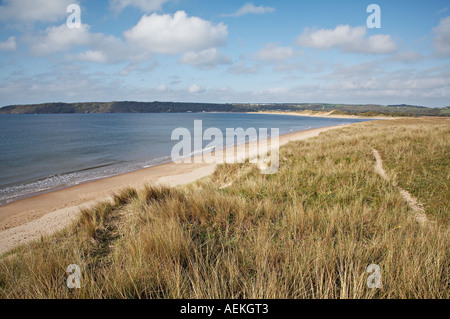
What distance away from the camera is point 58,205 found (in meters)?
11.2

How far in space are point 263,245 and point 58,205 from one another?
1249 cm

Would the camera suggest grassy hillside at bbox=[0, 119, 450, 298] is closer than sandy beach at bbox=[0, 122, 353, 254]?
Yes

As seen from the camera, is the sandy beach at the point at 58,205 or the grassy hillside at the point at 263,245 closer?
the grassy hillside at the point at 263,245

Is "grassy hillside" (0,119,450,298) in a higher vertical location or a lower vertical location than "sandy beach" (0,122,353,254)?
higher

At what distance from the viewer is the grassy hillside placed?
231cm

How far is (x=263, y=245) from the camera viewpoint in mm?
2930

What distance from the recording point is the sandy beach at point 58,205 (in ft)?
25.6

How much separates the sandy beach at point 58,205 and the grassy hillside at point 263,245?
1947 mm

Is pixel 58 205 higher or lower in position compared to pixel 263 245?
lower

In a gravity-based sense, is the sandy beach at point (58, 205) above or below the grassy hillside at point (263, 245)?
below

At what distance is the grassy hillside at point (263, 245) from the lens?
7.58 feet

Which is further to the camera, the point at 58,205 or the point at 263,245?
the point at 58,205

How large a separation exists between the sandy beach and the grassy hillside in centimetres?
195
